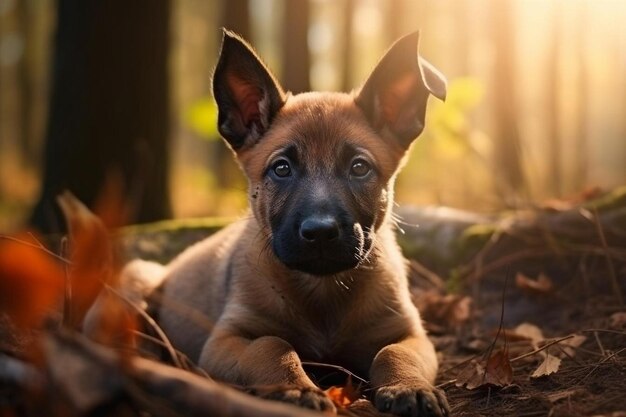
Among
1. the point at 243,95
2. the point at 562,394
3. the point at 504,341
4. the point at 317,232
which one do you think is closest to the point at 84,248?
the point at 317,232

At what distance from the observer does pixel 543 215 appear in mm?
7012

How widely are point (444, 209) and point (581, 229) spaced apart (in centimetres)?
194

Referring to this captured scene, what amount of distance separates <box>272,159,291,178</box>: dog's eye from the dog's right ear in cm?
43

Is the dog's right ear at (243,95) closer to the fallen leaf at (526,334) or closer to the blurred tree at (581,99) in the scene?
the fallen leaf at (526,334)

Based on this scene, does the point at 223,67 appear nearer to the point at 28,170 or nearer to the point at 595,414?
the point at 595,414

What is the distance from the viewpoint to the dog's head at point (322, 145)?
4.25 metres

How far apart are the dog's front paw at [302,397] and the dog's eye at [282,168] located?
5.63 ft

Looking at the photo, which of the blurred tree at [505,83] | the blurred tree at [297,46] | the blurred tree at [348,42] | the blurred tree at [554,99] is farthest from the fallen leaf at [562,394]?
the blurred tree at [554,99]

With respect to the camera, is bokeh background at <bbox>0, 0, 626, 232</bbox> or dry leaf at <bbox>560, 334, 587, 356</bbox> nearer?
dry leaf at <bbox>560, 334, 587, 356</bbox>

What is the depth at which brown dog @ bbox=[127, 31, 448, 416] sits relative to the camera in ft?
13.8

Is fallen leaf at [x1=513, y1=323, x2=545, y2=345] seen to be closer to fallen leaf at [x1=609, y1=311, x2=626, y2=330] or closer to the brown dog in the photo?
fallen leaf at [x1=609, y1=311, x2=626, y2=330]

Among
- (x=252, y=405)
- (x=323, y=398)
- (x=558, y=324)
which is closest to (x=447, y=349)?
(x=558, y=324)

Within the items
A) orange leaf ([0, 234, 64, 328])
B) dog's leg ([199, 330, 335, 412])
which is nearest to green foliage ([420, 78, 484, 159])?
dog's leg ([199, 330, 335, 412])

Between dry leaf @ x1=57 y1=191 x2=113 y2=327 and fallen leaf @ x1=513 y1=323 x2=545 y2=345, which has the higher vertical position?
dry leaf @ x1=57 y1=191 x2=113 y2=327
